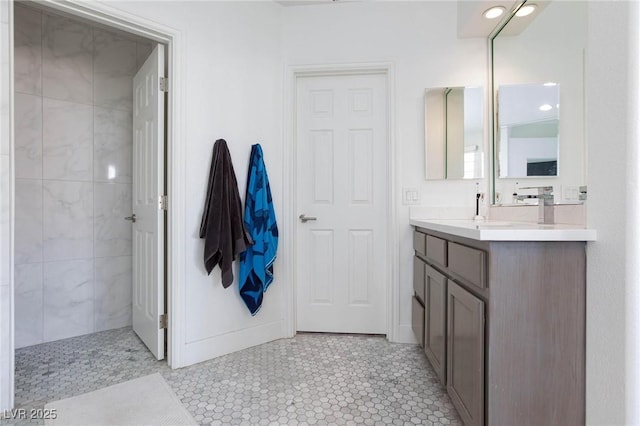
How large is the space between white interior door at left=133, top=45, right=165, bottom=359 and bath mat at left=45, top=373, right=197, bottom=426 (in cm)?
35

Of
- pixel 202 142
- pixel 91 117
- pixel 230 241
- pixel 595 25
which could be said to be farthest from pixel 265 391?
pixel 91 117

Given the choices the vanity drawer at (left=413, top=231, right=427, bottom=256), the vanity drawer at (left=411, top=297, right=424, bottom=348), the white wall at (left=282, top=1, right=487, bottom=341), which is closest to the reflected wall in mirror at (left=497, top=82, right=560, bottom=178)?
the white wall at (left=282, top=1, right=487, bottom=341)

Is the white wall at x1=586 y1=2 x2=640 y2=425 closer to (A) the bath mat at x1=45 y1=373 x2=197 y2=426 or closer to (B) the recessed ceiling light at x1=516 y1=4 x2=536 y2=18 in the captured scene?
(B) the recessed ceiling light at x1=516 y1=4 x2=536 y2=18

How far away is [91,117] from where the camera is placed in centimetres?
256

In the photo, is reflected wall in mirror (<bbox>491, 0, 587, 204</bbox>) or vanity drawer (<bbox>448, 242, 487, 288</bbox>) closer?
vanity drawer (<bbox>448, 242, 487, 288</bbox>)

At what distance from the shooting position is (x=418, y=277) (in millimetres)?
2193

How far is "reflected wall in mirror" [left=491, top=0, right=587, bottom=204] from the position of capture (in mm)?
1440

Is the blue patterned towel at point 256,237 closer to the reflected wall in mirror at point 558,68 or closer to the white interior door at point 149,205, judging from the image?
the white interior door at point 149,205

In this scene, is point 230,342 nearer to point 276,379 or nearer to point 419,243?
point 276,379

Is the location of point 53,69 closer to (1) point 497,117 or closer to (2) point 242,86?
(2) point 242,86

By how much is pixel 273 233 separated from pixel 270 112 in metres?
0.92

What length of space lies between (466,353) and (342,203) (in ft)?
4.89

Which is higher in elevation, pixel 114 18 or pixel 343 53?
pixel 343 53

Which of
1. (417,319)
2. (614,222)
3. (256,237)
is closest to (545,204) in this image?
(614,222)
